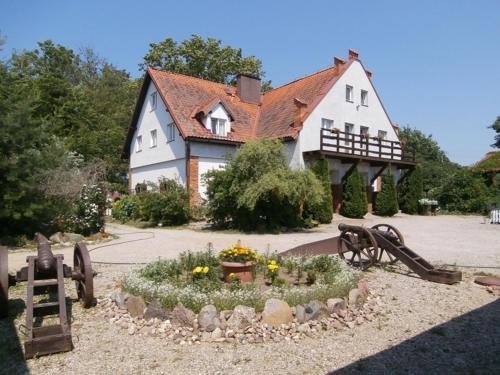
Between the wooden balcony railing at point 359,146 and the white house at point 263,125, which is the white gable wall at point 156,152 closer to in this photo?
the white house at point 263,125

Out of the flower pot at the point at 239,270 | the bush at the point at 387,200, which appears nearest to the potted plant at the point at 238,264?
the flower pot at the point at 239,270

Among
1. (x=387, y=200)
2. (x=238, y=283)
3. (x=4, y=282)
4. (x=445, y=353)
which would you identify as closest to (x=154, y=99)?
(x=387, y=200)

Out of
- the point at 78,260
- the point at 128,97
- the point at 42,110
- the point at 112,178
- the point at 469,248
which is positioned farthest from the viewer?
the point at 128,97

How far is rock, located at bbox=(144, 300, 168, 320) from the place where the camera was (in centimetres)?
532

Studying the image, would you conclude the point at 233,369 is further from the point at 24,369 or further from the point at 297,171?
the point at 297,171

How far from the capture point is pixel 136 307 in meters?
5.64

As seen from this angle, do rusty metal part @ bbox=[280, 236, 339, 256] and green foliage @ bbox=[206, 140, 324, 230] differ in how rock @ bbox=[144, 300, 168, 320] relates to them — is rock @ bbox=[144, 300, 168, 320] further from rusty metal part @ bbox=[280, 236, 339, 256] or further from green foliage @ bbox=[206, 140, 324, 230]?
green foliage @ bbox=[206, 140, 324, 230]

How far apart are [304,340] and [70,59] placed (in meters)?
47.9

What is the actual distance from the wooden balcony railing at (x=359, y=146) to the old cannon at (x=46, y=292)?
17.7 m

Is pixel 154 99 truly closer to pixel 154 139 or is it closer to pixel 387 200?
pixel 154 139

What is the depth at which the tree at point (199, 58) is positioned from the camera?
38719 mm

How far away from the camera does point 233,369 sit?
4180 millimetres

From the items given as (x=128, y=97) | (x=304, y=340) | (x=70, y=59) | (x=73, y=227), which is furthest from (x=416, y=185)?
(x=70, y=59)

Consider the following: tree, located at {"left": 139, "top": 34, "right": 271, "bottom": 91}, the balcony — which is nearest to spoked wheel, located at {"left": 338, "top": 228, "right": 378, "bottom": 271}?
the balcony
